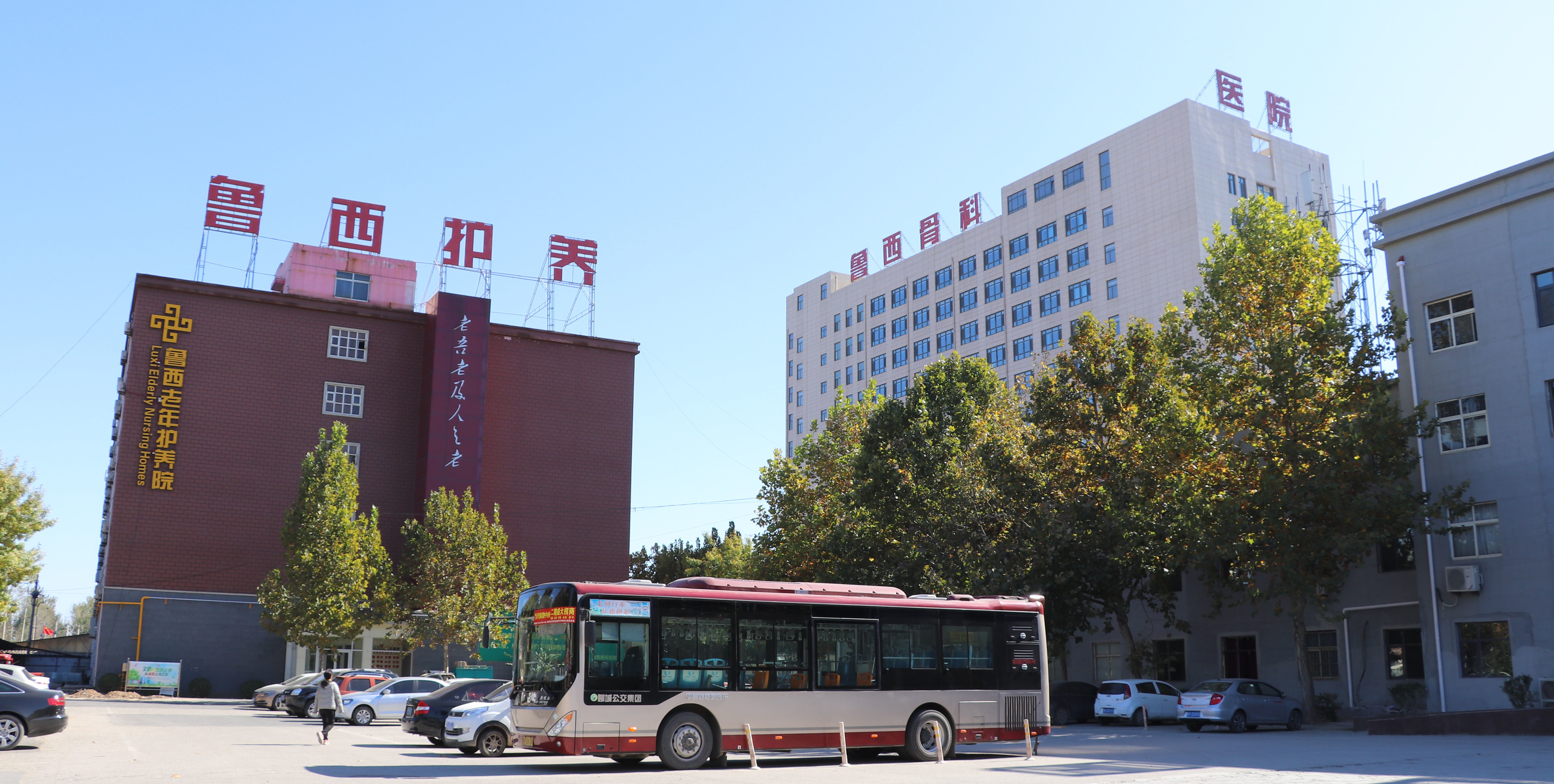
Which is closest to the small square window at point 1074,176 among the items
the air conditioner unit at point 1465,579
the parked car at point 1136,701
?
the parked car at point 1136,701

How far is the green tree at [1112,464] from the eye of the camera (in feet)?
106

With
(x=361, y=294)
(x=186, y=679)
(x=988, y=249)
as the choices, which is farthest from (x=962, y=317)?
(x=186, y=679)

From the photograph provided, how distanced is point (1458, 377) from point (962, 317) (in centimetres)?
5167

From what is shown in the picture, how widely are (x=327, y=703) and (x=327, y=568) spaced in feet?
78.5

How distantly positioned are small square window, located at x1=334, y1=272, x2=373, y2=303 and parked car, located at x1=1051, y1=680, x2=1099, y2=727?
37052mm

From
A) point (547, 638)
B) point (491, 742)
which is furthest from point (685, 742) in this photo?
point (491, 742)

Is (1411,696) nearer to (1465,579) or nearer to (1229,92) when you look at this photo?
(1465,579)

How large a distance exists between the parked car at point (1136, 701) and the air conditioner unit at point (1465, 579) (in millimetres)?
7375

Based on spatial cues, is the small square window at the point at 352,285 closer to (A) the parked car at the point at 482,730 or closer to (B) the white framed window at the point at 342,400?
(B) the white framed window at the point at 342,400

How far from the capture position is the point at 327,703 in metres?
22.6

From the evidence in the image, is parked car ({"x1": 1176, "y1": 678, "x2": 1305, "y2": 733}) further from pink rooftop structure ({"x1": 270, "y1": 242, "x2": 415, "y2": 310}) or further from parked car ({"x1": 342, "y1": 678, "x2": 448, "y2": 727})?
pink rooftop structure ({"x1": 270, "y1": 242, "x2": 415, "y2": 310})

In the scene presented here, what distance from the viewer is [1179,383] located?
109 feet

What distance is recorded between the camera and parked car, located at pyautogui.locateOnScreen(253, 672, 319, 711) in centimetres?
3803

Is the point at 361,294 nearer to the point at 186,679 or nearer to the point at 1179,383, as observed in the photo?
the point at 186,679
